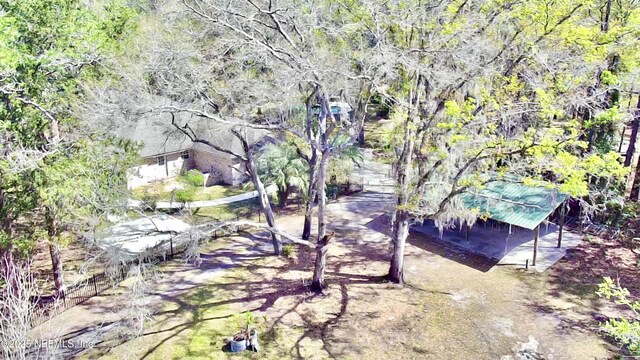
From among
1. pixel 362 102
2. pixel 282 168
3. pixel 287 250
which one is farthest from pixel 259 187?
pixel 362 102

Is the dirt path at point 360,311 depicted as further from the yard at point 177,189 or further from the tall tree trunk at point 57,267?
the yard at point 177,189

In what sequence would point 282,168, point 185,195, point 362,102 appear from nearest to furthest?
point 362,102
point 282,168
point 185,195

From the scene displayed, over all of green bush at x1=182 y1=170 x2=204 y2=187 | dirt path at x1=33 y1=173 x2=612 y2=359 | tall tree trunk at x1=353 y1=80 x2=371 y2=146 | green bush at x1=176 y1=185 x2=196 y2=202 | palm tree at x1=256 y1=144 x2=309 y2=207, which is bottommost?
dirt path at x1=33 y1=173 x2=612 y2=359

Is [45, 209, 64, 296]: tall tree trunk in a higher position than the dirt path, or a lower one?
higher

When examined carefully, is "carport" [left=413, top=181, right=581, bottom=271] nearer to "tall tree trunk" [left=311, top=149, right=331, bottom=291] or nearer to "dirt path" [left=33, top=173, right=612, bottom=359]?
"dirt path" [left=33, top=173, right=612, bottom=359]


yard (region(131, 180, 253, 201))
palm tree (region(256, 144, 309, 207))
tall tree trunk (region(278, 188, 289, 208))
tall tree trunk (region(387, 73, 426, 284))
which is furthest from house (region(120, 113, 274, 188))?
tall tree trunk (region(387, 73, 426, 284))

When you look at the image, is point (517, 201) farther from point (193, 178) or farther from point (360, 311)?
point (193, 178)

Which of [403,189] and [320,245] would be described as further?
[403,189]
